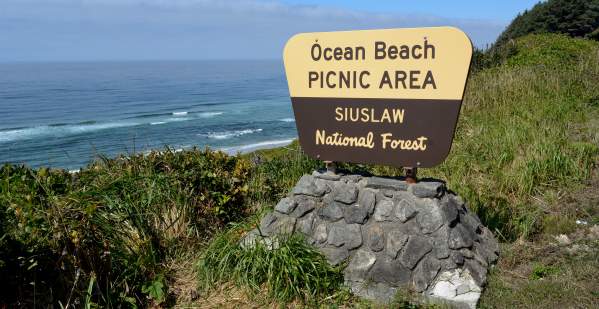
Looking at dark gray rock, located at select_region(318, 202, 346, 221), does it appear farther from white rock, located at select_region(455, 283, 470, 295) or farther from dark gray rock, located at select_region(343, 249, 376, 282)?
white rock, located at select_region(455, 283, 470, 295)

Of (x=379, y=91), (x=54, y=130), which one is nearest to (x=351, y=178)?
(x=379, y=91)

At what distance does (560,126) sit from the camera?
30.3 ft

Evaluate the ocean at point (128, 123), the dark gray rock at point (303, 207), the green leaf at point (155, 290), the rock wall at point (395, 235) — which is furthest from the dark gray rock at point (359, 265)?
the ocean at point (128, 123)

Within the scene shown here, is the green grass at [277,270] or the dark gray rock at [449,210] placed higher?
the dark gray rock at [449,210]

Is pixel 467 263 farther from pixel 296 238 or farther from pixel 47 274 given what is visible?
pixel 47 274

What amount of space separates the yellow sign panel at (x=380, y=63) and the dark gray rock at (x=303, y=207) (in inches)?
39.7

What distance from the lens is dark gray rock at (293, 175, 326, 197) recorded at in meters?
5.05

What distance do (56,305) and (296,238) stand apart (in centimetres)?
206

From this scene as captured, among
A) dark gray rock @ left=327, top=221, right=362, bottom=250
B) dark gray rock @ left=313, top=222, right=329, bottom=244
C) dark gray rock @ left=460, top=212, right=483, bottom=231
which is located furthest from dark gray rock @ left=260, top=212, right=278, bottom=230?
dark gray rock @ left=460, top=212, right=483, bottom=231

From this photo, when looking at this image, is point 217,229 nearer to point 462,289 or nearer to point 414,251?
point 414,251

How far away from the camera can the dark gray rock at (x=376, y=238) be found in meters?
4.61

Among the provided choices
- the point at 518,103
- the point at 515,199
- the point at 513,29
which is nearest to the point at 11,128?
the point at 518,103

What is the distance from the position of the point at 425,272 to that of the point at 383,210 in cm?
64

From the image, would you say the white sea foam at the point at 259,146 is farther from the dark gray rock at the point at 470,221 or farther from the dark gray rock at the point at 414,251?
the dark gray rock at the point at 414,251
